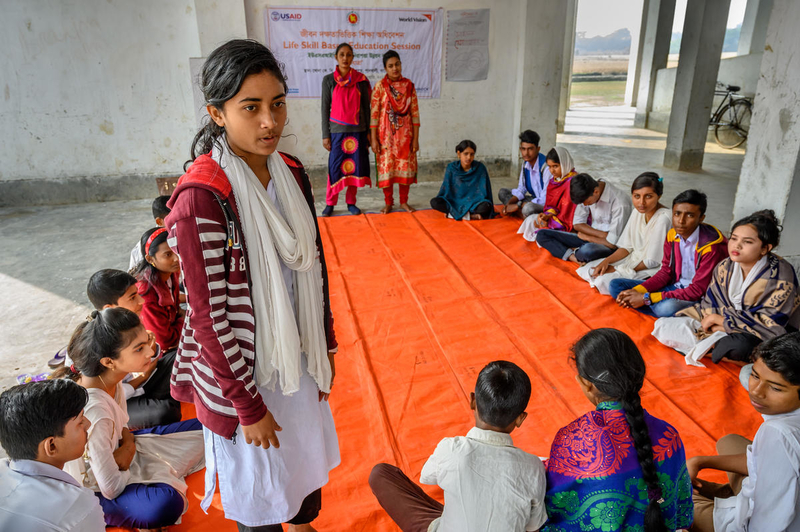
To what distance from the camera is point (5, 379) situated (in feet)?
8.44

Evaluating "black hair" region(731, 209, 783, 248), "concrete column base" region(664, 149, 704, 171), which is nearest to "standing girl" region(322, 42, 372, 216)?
"black hair" region(731, 209, 783, 248)

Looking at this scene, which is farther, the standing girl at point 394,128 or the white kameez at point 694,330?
the standing girl at point 394,128

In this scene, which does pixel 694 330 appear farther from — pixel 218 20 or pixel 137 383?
pixel 218 20

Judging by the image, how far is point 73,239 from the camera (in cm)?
464

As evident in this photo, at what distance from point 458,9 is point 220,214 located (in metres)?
5.90

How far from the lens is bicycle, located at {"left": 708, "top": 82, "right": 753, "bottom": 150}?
8555 mm

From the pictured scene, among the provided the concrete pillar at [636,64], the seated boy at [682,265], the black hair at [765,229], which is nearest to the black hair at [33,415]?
the black hair at [765,229]

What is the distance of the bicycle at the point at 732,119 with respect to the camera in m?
8.55

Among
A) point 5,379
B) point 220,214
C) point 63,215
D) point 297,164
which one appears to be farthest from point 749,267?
point 63,215

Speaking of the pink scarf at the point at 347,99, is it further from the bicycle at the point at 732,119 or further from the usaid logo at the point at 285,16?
the bicycle at the point at 732,119

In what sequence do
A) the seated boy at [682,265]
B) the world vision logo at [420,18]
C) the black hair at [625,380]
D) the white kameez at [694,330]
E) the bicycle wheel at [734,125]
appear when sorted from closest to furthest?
the black hair at [625,380] → the white kameez at [694,330] → the seated boy at [682,265] → the world vision logo at [420,18] → the bicycle wheel at [734,125]

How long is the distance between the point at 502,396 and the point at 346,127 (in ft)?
13.3

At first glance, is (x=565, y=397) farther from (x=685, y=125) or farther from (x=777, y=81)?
(x=685, y=125)

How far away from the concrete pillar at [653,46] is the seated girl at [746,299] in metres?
9.62
